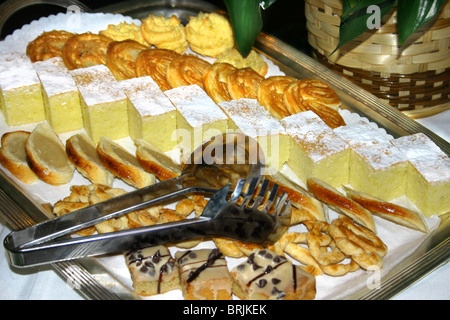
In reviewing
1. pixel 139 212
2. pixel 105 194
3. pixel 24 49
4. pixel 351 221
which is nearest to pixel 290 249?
pixel 351 221

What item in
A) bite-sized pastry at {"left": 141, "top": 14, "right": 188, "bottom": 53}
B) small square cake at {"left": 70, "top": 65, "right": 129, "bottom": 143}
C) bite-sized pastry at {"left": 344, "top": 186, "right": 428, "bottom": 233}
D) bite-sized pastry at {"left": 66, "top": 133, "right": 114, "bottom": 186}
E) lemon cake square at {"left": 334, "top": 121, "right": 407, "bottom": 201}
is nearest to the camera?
bite-sized pastry at {"left": 344, "top": 186, "right": 428, "bottom": 233}

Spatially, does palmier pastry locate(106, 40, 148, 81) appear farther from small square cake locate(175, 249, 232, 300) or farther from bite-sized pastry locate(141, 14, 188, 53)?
small square cake locate(175, 249, 232, 300)

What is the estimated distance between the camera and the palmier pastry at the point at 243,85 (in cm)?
315

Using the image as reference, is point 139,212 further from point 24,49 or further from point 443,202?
point 24,49

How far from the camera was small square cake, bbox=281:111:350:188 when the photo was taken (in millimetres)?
2688

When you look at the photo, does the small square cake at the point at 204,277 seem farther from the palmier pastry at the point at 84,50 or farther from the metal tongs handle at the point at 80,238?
the palmier pastry at the point at 84,50

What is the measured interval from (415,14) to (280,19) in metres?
1.86

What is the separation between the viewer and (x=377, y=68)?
313 cm

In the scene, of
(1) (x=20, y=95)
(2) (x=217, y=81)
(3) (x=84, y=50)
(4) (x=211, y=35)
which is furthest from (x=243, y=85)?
(1) (x=20, y=95)

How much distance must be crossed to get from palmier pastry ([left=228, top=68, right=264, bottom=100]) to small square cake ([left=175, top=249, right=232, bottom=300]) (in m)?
1.14

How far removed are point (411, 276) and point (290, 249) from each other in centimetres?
46

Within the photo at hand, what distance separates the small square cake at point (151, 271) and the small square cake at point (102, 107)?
962mm

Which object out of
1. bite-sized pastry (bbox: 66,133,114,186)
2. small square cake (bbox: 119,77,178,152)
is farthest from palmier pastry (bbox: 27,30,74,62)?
bite-sized pastry (bbox: 66,133,114,186)

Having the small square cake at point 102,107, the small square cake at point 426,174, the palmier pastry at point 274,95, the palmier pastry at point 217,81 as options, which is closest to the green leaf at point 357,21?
the palmier pastry at point 274,95
